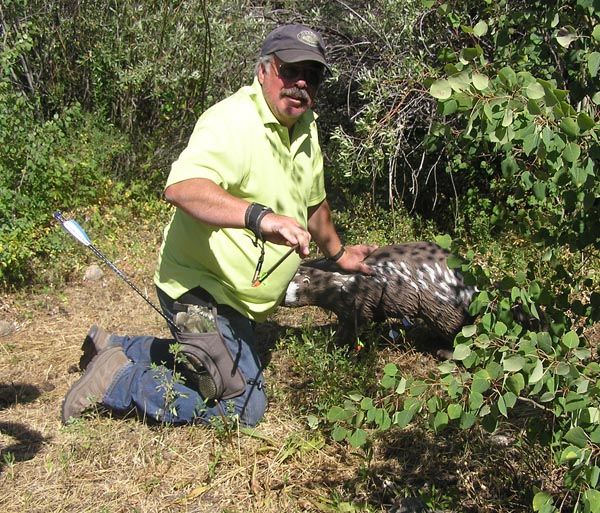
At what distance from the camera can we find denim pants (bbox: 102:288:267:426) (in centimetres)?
400

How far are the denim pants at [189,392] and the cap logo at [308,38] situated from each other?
4.83 ft

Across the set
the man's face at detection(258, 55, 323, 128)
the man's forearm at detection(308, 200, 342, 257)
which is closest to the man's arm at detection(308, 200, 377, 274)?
the man's forearm at detection(308, 200, 342, 257)

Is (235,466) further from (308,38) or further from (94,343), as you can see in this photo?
(308,38)

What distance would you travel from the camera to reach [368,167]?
6.97 metres

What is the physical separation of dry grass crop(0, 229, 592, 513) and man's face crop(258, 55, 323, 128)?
1.61 metres

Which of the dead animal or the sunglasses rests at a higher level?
the sunglasses

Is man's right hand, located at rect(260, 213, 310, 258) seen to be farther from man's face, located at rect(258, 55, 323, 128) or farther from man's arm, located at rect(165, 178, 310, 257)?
man's face, located at rect(258, 55, 323, 128)

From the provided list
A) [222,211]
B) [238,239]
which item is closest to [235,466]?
[238,239]

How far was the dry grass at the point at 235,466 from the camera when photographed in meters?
3.43

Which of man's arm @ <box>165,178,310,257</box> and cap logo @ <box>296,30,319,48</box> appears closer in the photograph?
man's arm @ <box>165,178,310,257</box>

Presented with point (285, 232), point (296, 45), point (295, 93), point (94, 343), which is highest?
point (296, 45)

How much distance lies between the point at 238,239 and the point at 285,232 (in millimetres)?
984

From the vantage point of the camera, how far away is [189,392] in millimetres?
4082

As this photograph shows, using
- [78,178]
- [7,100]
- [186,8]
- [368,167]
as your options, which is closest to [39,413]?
[7,100]
